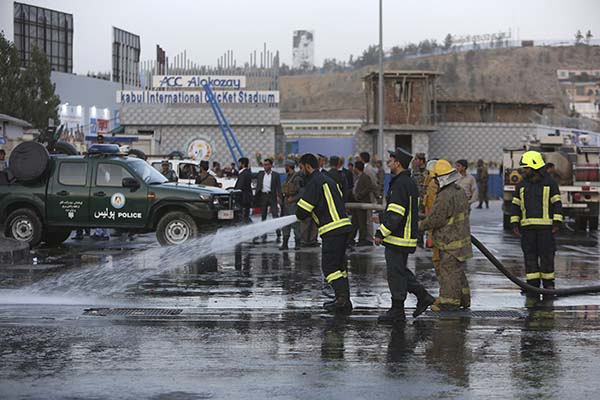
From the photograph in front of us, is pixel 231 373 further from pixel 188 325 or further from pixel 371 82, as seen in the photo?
pixel 371 82

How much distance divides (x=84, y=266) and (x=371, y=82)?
40.4 meters

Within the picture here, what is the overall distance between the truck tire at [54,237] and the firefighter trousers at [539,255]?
10.1 meters

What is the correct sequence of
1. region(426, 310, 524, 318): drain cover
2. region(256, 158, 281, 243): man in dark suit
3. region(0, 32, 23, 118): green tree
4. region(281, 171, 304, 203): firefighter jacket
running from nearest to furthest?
region(426, 310, 524, 318): drain cover
region(281, 171, 304, 203): firefighter jacket
region(256, 158, 281, 243): man in dark suit
region(0, 32, 23, 118): green tree

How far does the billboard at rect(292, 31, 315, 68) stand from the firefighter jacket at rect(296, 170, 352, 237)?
531 ft

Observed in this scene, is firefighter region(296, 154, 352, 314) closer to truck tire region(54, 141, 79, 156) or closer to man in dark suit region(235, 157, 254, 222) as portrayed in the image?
man in dark suit region(235, 157, 254, 222)

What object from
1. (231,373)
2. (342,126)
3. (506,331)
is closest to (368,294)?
(506,331)

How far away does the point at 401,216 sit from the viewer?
31.8 ft

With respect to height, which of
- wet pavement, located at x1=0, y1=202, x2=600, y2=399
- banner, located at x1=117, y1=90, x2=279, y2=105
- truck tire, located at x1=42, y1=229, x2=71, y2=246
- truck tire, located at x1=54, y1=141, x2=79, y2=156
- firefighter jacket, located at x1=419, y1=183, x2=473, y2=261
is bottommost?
wet pavement, located at x1=0, y1=202, x2=600, y2=399

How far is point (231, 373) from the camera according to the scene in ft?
23.7

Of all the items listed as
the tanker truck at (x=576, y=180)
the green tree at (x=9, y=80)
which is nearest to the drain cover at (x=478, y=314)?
the tanker truck at (x=576, y=180)

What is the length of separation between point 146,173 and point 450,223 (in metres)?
9.13

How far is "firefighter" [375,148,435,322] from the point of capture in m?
9.71

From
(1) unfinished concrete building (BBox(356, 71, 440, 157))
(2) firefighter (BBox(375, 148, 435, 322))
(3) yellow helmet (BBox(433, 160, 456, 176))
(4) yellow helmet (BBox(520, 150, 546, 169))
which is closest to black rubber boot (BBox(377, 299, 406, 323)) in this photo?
(2) firefighter (BBox(375, 148, 435, 322))

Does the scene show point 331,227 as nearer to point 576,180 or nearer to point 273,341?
point 273,341
